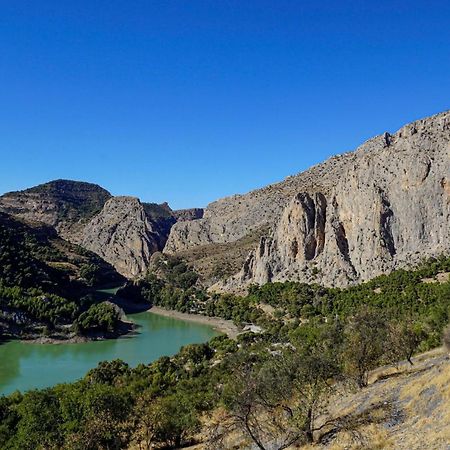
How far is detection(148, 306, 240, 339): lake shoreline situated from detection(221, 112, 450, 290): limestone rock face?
1589cm

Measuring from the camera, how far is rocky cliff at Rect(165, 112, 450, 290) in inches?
3654

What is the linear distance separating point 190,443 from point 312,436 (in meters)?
13.9

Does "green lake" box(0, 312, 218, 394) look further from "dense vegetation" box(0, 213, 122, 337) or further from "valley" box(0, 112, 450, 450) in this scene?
"dense vegetation" box(0, 213, 122, 337)

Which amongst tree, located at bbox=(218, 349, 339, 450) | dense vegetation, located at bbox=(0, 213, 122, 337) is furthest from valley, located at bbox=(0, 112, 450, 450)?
dense vegetation, located at bbox=(0, 213, 122, 337)

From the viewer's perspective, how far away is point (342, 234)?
4193 inches

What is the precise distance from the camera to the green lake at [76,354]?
6006cm

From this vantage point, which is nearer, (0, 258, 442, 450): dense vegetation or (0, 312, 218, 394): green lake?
(0, 258, 442, 450): dense vegetation

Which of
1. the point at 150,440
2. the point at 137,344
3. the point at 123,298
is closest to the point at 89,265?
the point at 123,298

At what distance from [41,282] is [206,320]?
37592 mm

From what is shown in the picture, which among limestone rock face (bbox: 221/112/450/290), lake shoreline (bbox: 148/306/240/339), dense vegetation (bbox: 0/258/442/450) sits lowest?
lake shoreline (bbox: 148/306/240/339)

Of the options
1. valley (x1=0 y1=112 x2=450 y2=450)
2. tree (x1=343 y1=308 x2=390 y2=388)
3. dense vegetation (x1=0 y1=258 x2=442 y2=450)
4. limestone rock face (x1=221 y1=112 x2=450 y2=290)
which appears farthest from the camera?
limestone rock face (x1=221 y1=112 x2=450 y2=290)

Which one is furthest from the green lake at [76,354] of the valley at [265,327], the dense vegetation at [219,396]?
the dense vegetation at [219,396]

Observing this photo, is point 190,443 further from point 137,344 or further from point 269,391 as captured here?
point 137,344

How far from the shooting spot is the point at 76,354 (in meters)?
73.1
